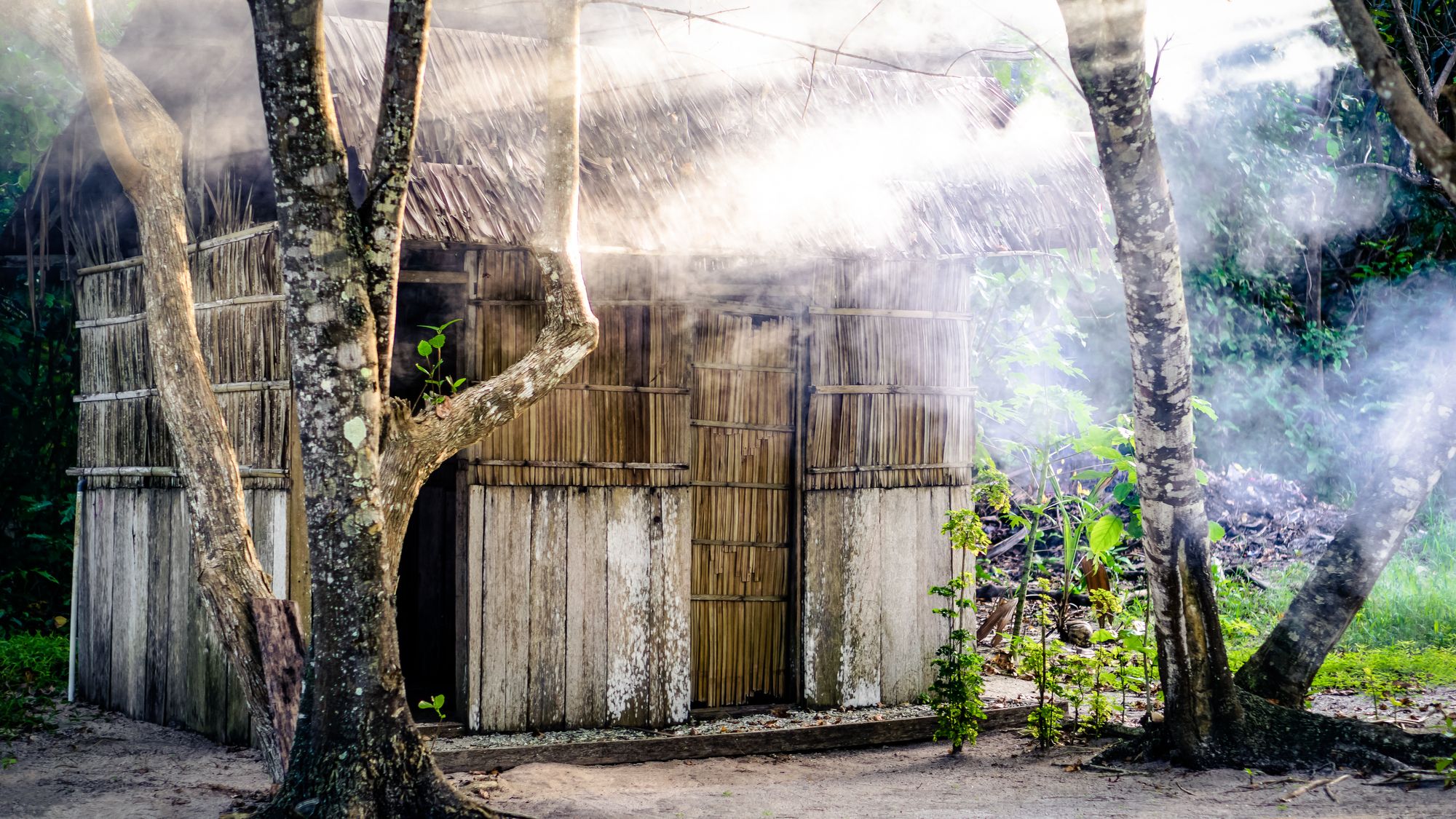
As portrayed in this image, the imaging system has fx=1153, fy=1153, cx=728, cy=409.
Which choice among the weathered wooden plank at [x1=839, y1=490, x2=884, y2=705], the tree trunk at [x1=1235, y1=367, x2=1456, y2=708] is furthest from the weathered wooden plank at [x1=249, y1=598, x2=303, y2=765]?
the tree trunk at [x1=1235, y1=367, x2=1456, y2=708]

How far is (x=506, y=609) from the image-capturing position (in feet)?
21.1

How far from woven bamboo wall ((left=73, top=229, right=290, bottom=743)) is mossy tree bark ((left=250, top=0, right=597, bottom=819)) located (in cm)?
214

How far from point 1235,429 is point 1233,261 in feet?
6.39

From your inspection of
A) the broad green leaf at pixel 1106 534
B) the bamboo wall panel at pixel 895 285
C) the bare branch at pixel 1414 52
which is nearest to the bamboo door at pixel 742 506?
the bamboo wall panel at pixel 895 285

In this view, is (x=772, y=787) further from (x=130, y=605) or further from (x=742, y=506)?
(x=130, y=605)

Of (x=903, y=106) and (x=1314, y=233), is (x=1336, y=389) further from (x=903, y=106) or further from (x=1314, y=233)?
(x=903, y=106)

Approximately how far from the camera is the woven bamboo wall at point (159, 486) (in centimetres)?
652

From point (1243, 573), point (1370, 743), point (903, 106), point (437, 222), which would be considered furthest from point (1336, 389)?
point (437, 222)

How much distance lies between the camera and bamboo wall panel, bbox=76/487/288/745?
665cm

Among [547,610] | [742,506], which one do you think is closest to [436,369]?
[547,610]

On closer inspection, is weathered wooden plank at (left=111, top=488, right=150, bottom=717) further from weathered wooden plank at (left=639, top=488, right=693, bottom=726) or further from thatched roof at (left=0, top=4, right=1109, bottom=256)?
weathered wooden plank at (left=639, top=488, right=693, bottom=726)

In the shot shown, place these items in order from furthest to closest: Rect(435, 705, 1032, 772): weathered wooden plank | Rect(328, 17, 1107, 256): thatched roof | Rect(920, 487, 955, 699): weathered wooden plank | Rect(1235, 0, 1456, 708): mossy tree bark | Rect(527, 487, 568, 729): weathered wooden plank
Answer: Rect(920, 487, 955, 699): weathered wooden plank < Rect(527, 487, 568, 729): weathered wooden plank < Rect(328, 17, 1107, 256): thatched roof < Rect(435, 705, 1032, 772): weathered wooden plank < Rect(1235, 0, 1456, 708): mossy tree bark

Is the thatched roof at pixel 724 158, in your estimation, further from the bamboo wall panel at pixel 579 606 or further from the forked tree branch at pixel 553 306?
the bamboo wall panel at pixel 579 606

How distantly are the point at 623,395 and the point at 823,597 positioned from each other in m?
1.78
